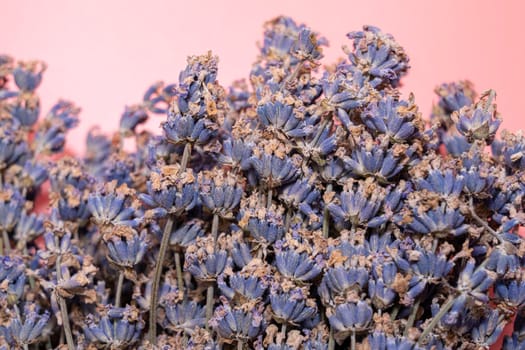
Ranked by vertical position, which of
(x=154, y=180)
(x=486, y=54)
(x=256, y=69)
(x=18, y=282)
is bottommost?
(x=18, y=282)

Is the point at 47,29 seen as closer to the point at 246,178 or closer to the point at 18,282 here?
A: the point at 18,282

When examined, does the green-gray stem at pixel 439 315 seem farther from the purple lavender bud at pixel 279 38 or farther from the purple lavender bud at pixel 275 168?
the purple lavender bud at pixel 279 38

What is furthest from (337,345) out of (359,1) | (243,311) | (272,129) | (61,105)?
(359,1)

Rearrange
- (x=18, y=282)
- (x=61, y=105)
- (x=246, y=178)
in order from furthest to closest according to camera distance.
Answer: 1. (x=61, y=105)
2. (x=18, y=282)
3. (x=246, y=178)

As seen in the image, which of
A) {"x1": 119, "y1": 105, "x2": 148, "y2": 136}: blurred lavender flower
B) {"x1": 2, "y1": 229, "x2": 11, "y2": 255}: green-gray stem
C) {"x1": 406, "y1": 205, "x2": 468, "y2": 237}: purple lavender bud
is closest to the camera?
{"x1": 406, "y1": 205, "x2": 468, "y2": 237}: purple lavender bud

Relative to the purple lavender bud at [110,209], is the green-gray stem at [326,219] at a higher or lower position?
higher

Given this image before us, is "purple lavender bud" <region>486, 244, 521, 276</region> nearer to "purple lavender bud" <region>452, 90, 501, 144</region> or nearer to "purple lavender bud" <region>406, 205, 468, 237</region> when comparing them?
"purple lavender bud" <region>406, 205, 468, 237</region>

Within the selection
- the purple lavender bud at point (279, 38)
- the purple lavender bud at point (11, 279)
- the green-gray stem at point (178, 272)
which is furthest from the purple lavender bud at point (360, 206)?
the purple lavender bud at point (11, 279)

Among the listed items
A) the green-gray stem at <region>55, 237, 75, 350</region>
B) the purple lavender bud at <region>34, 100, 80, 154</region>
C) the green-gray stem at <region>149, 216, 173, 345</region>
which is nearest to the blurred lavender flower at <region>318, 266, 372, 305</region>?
the green-gray stem at <region>149, 216, 173, 345</region>
